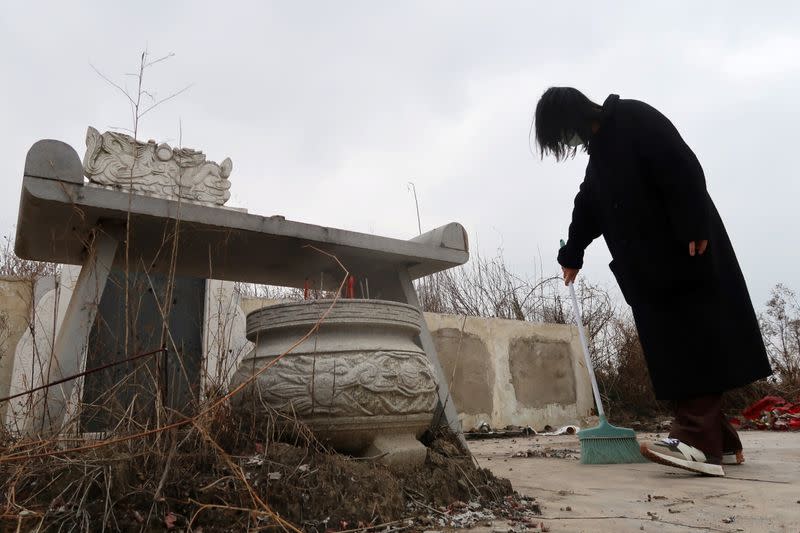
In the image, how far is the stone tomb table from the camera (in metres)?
1.92

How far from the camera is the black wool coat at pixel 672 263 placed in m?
2.47

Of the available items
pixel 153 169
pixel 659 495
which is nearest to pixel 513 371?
pixel 153 169

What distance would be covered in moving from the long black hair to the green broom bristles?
1400 millimetres

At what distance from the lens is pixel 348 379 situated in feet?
6.13

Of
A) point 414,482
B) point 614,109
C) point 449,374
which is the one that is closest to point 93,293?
point 414,482

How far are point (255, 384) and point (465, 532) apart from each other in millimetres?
796

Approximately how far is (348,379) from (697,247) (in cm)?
155

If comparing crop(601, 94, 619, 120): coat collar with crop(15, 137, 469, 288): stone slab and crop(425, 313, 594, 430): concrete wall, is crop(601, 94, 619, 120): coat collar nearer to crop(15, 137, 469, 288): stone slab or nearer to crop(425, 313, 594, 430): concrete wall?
crop(15, 137, 469, 288): stone slab

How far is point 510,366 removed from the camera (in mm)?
6199

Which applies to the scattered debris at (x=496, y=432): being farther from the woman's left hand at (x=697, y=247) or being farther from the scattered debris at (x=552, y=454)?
the woman's left hand at (x=697, y=247)

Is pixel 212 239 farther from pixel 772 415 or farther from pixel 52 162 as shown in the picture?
pixel 772 415

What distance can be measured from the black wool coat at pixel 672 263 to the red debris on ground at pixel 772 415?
2772mm

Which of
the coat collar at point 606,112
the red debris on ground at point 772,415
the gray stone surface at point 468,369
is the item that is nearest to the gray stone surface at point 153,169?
the gray stone surface at point 468,369

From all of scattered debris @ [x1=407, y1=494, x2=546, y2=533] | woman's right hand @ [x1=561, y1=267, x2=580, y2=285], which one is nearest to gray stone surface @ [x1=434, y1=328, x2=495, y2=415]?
woman's right hand @ [x1=561, y1=267, x2=580, y2=285]
